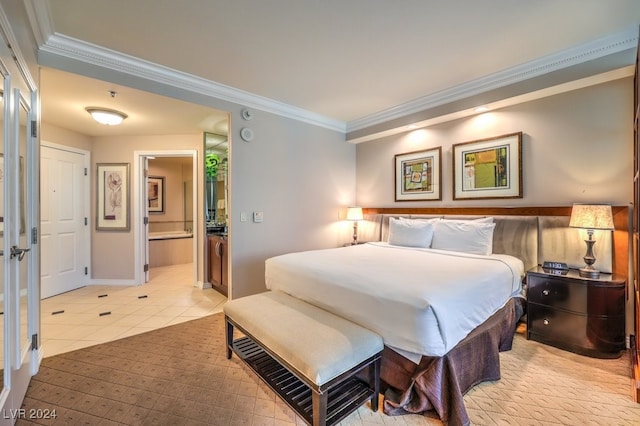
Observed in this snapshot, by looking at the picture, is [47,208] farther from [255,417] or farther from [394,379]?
[394,379]

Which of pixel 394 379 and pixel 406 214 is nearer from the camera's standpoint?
pixel 394 379

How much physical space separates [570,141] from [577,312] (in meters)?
1.61

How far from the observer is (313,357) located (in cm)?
141

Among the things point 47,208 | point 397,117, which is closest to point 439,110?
point 397,117

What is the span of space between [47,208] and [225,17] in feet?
12.5

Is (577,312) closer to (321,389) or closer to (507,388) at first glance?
(507,388)

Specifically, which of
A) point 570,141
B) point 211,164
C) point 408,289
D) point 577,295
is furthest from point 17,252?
point 570,141

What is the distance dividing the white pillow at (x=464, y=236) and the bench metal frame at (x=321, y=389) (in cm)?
187

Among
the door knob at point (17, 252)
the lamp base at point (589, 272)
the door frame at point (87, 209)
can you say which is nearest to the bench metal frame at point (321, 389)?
the door knob at point (17, 252)

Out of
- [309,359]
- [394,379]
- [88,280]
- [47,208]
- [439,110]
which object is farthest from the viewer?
[88,280]

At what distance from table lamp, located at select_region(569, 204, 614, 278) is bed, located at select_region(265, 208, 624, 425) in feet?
0.61

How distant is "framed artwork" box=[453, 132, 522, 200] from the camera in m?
3.03

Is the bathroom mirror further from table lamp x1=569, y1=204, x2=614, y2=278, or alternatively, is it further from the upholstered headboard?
table lamp x1=569, y1=204, x2=614, y2=278

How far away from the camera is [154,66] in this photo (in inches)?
105
